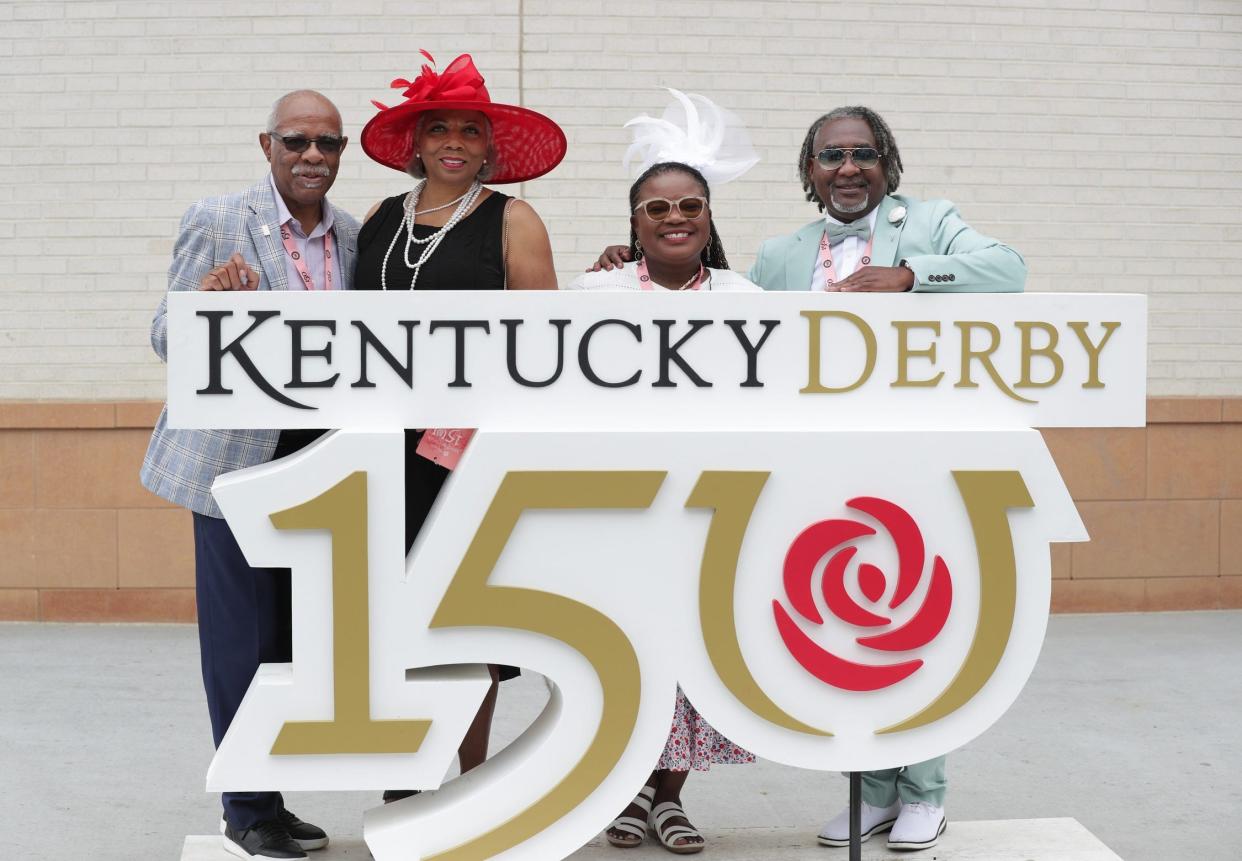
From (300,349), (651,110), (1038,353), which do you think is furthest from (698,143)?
(651,110)

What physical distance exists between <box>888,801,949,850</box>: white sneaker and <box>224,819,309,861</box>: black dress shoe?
1.32 m

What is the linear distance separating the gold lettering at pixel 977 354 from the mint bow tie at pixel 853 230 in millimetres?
550

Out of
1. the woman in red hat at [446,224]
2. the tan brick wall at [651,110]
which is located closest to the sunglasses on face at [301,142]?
the woman in red hat at [446,224]

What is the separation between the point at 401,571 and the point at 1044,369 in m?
1.30

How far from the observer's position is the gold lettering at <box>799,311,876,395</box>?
2.57 m

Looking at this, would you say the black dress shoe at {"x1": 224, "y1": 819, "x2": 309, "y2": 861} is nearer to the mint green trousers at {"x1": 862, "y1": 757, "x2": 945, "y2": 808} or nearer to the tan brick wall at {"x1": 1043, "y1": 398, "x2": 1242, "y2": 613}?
the mint green trousers at {"x1": 862, "y1": 757, "x2": 945, "y2": 808}

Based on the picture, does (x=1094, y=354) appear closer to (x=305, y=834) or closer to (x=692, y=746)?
A: (x=692, y=746)

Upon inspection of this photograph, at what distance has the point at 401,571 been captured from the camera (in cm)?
250

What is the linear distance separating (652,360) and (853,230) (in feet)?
2.58

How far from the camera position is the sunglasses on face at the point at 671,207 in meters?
2.88

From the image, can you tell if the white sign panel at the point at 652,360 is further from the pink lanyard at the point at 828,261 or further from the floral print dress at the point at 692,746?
the floral print dress at the point at 692,746

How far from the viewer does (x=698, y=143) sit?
10.1 feet

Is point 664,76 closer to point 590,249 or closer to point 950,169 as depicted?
point 590,249

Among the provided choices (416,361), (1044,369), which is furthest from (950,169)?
(416,361)
